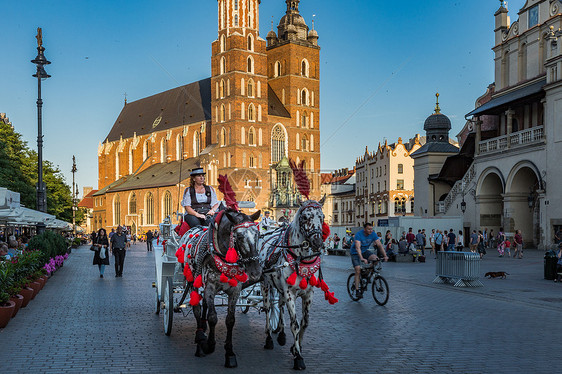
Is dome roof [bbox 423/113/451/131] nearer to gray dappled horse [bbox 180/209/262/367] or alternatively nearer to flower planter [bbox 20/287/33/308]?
flower planter [bbox 20/287/33/308]

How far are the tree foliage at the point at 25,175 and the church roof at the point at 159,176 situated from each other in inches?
731

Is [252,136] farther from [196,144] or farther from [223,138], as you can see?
[196,144]

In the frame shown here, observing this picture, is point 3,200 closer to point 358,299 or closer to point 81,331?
point 81,331

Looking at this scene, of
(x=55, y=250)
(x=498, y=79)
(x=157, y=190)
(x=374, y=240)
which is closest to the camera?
(x=374, y=240)

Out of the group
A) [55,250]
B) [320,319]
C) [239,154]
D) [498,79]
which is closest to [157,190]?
[239,154]

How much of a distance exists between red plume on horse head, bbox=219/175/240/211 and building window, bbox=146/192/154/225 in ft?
293

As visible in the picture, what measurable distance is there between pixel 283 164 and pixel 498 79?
4802 centimetres

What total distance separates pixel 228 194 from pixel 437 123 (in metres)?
52.5

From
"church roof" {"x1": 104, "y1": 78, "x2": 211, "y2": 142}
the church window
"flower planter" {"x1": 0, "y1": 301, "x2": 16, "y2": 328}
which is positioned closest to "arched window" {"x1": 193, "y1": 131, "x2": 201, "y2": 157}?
"church roof" {"x1": 104, "y1": 78, "x2": 211, "y2": 142}

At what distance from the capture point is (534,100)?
37.1 m

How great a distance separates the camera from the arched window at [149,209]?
316ft

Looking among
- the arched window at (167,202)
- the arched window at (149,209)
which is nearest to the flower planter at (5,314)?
the arched window at (167,202)

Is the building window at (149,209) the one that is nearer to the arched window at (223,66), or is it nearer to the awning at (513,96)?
the arched window at (223,66)

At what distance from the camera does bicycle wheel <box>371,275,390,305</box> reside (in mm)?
13688
